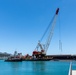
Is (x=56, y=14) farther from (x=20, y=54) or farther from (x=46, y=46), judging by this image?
(x=20, y=54)

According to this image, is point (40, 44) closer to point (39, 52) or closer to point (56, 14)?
point (39, 52)

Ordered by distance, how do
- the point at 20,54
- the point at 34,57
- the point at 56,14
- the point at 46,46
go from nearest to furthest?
the point at 56,14 < the point at 46,46 < the point at 34,57 < the point at 20,54

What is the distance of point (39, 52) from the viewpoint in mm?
164250

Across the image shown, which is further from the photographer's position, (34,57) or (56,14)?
(34,57)

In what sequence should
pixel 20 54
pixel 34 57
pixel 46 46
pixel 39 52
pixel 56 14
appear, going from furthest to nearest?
pixel 20 54 < pixel 34 57 < pixel 39 52 < pixel 46 46 < pixel 56 14

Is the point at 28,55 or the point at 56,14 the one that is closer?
the point at 56,14

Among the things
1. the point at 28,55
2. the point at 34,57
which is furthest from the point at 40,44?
the point at 28,55

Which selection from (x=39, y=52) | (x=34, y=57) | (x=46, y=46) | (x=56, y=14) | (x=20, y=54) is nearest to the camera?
(x=56, y=14)

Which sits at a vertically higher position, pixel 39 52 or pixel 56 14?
pixel 56 14

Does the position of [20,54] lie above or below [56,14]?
below

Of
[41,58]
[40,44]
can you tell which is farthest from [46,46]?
[41,58]

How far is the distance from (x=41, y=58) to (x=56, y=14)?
170 ft

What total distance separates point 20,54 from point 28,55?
6989 mm

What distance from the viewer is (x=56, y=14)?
129375 mm
